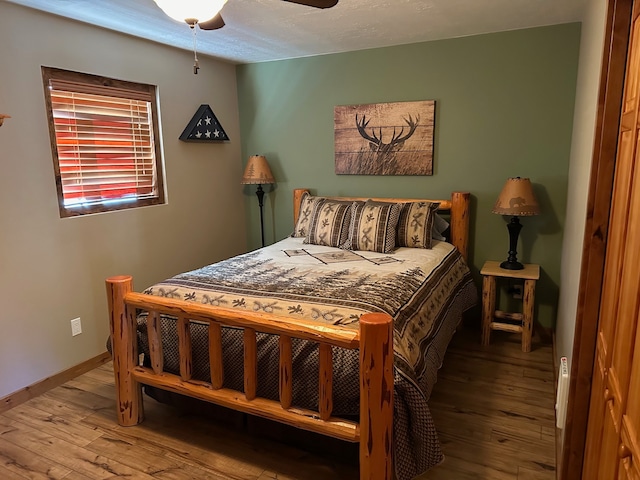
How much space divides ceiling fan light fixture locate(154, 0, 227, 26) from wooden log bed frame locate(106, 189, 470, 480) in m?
1.19

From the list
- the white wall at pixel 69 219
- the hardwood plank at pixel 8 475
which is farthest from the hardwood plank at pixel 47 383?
the hardwood plank at pixel 8 475

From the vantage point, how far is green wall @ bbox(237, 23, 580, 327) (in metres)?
3.17

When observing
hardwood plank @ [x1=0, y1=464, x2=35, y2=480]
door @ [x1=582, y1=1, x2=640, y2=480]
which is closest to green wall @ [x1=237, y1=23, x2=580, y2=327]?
door @ [x1=582, y1=1, x2=640, y2=480]

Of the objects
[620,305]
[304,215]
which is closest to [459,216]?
[304,215]

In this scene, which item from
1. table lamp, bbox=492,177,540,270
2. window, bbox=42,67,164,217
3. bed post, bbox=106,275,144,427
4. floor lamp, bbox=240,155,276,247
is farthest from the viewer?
floor lamp, bbox=240,155,276,247

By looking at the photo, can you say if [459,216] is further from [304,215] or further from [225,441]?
[225,441]

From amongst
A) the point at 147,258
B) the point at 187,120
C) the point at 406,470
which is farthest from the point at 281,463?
the point at 187,120

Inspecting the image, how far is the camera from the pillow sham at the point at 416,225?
10.7 feet

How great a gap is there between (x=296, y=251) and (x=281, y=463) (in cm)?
150

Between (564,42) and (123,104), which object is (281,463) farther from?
(564,42)

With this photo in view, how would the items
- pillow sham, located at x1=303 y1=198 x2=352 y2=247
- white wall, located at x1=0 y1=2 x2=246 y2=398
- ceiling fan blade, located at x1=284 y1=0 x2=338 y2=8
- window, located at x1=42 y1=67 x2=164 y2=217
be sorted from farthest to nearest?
pillow sham, located at x1=303 y1=198 x2=352 y2=247, window, located at x1=42 y1=67 x2=164 y2=217, white wall, located at x1=0 y1=2 x2=246 y2=398, ceiling fan blade, located at x1=284 y1=0 x2=338 y2=8

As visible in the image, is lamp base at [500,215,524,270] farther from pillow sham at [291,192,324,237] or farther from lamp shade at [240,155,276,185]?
lamp shade at [240,155,276,185]

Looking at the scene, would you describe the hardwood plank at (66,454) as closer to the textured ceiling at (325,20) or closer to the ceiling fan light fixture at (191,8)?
the ceiling fan light fixture at (191,8)

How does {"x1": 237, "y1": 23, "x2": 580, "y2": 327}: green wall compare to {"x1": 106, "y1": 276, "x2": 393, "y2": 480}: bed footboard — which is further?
{"x1": 237, "y1": 23, "x2": 580, "y2": 327}: green wall
